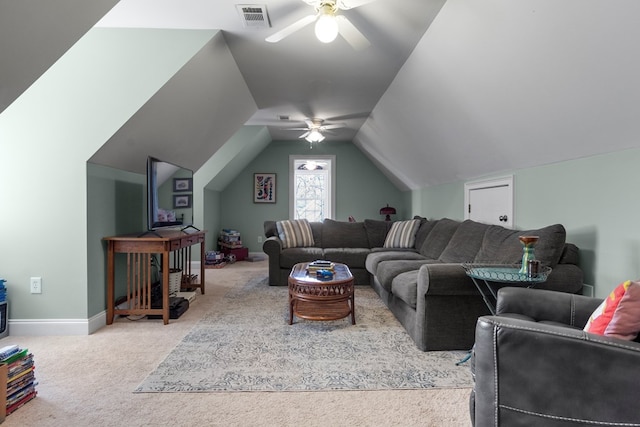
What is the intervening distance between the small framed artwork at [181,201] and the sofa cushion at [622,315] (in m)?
3.63

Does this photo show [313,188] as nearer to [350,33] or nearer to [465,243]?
[465,243]

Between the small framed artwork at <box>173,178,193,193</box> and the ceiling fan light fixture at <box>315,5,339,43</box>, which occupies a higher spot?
the ceiling fan light fixture at <box>315,5,339,43</box>

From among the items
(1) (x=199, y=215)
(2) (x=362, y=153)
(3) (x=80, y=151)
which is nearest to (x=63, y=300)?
(3) (x=80, y=151)

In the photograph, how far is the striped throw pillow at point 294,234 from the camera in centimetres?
466

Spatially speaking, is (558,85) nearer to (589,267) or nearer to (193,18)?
(589,267)

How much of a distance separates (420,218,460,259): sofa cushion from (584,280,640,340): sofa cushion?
2.47 meters

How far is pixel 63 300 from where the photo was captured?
2.64m

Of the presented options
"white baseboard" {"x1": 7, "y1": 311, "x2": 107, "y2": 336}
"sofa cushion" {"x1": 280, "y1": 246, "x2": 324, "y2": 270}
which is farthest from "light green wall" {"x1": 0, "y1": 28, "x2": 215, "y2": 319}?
"sofa cushion" {"x1": 280, "y1": 246, "x2": 324, "y2": 270}

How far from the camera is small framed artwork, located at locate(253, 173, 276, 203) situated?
22.3 ft

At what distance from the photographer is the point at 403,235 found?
15.3 ft

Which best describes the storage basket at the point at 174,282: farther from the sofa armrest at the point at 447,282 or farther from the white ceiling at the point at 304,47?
the sofa armrest at the point at 447,282

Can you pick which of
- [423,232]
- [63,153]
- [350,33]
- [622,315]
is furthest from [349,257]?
[622,315]

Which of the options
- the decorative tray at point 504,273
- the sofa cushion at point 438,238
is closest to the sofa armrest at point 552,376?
the decorative tray at point 504,273

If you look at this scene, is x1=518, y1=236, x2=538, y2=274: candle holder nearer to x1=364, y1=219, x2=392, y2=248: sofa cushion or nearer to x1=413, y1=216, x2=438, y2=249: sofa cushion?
x1=413, y1=216, x2=438, y2=249: sofa cushion
